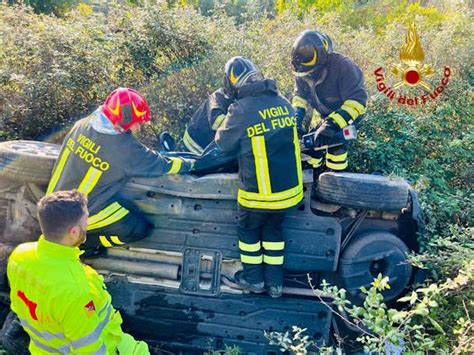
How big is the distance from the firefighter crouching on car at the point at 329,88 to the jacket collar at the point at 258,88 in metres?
0.97

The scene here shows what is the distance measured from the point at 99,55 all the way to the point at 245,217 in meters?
3.68

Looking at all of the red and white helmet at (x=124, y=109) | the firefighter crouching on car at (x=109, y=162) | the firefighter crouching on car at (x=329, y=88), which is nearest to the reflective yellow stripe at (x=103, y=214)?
the firefighter crouching on car at (x=109, y=162)

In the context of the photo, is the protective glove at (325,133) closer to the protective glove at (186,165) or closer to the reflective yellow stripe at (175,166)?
the protective glove at (186,165)

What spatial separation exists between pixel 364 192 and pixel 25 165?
2.77m

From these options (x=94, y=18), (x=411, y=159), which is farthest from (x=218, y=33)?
(x=411, y=159)

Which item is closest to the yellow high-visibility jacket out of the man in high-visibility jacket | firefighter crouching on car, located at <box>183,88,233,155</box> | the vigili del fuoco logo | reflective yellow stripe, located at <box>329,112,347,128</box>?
the man in high-visibility jacket

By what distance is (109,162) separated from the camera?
339 centimetres

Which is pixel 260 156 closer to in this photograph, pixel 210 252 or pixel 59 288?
pixel 210 252

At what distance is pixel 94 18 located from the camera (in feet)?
20.6

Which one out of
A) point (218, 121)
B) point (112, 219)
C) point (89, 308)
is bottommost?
point (112, 219)

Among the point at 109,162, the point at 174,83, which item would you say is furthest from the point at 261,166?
the point at 174,83

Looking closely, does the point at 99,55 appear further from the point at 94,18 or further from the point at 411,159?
the point at 411,159

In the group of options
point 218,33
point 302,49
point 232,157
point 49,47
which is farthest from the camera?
point 218,33

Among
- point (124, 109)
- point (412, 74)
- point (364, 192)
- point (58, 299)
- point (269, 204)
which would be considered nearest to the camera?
point (58, 299)
